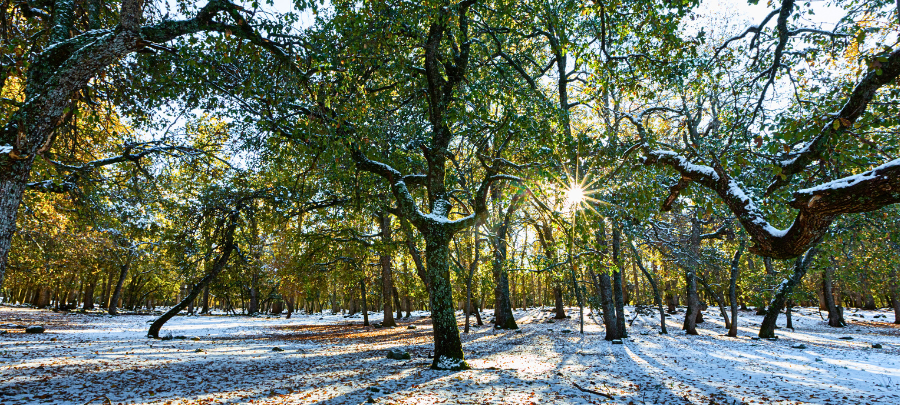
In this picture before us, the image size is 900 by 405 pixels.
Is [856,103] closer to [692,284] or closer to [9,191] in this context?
[9,191]

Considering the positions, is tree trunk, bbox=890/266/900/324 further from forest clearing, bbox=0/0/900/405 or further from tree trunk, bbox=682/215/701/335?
forest clearing, bbox=0/0/900/405

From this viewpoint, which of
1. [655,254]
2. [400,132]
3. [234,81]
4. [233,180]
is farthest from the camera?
[655,254]

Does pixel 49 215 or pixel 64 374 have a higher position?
pixel 49 215

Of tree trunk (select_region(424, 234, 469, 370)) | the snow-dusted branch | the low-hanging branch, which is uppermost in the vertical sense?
the snow-dusted branch

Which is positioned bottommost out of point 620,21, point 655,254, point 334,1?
point 655,254

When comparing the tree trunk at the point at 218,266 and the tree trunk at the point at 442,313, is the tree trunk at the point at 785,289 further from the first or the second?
the tree trunk at the point at 218,266

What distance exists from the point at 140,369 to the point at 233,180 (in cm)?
644

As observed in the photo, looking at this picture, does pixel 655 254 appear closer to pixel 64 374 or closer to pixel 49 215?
pixel 64 374

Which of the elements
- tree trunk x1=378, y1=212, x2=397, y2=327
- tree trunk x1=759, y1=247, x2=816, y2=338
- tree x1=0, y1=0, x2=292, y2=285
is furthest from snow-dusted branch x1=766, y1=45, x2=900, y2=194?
tree trunk x1=378, y1=212, x2=397, y2=327

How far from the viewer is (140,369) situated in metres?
8.66

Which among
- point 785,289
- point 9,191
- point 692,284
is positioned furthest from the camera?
point 692,284

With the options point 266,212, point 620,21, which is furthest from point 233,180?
point 620,21

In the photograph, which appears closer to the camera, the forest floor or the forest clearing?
the forest clearing

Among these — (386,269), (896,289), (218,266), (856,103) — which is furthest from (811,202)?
(896,289)
